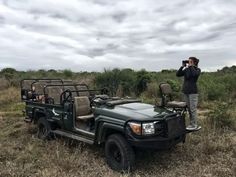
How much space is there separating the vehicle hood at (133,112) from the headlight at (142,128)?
0.38ft

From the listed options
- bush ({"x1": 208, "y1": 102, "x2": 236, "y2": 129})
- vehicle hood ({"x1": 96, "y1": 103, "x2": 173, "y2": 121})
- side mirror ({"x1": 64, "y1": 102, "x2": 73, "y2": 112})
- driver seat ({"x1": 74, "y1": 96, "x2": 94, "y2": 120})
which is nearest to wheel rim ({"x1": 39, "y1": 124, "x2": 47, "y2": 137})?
side mirror ({"x1": 64, "y1": 102, "x2": 73, "y2": 112})

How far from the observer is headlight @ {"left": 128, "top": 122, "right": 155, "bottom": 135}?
18.8 ft

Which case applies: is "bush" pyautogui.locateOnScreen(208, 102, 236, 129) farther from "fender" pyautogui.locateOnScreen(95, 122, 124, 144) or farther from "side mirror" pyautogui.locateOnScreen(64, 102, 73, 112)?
"side mirror" pyautogui.locateOnScreen(64, 102, 73, 112)

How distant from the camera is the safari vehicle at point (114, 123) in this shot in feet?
19.0

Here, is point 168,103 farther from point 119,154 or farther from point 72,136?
point 72,136

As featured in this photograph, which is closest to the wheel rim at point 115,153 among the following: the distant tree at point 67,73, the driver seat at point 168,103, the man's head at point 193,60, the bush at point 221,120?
the driver seat at point 168,103

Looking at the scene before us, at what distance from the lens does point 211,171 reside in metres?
6.00

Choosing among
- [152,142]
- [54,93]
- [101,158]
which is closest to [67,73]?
[54,93]

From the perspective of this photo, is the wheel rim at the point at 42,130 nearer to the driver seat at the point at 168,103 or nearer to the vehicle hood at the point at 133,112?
the vehicle hood at the point at 133,112

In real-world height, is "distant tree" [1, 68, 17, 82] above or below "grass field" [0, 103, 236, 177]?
above

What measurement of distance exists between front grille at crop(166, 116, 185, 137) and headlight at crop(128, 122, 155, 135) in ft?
1.17

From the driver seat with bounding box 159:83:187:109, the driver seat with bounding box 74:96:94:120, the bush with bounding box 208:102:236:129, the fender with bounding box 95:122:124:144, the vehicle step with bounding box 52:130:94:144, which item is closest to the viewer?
the fender with bounding box 95:122:124:144

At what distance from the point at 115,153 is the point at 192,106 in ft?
8.89

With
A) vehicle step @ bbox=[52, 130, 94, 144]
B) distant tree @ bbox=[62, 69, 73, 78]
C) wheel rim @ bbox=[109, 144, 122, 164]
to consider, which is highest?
distant tree @ bbox=[62, 69, 73, 78]
